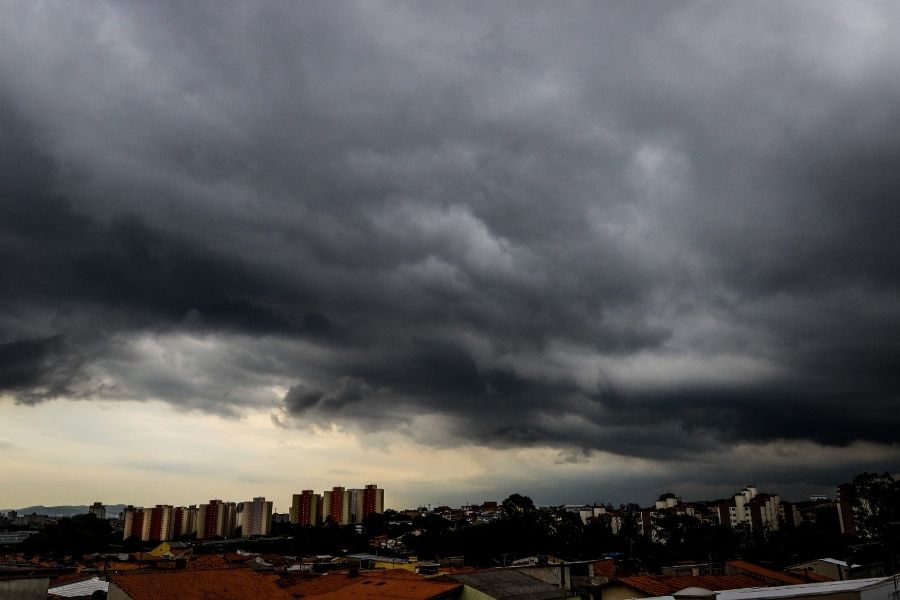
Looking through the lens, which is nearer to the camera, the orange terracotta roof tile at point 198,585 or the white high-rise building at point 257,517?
the orange terracotta roof tile at point 198,585

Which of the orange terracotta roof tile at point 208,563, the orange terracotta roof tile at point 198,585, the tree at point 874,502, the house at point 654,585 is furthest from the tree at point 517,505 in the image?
the orange terracotta roof tile at point 198,585

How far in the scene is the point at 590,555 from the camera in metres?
97.2

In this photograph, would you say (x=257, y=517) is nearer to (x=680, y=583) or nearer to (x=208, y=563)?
(x=208, y=563)

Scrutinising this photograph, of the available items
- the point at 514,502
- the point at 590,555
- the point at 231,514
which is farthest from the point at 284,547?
the point at 231,514

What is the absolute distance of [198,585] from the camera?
31.5 meters

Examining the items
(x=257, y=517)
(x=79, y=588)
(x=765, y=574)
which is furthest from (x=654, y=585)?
(x=257, y=517)

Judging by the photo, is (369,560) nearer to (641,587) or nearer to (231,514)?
(641,587)

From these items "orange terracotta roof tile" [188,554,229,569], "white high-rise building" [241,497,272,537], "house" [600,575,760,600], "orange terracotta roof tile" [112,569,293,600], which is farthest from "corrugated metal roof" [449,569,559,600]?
"white high-rise building" [241,497,272,537]

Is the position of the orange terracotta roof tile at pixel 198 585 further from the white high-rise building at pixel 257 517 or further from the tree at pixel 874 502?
the white high-rise building at pixel 257 517

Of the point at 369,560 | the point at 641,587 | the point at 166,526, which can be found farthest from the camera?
the point at 166,526

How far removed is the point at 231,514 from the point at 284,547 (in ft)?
265

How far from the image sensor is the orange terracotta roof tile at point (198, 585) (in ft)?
96.2

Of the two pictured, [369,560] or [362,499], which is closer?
[369,560]

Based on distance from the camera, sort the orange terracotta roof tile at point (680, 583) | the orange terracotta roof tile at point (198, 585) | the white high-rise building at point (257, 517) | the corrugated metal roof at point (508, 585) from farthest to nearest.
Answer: the white high-rise building at point (257, 517) → the orange terracotta roof tile at point (680, 583) → the corrugated metal roof at point (508, 585) → the orange terracotta roof tile at point (198, 585)
